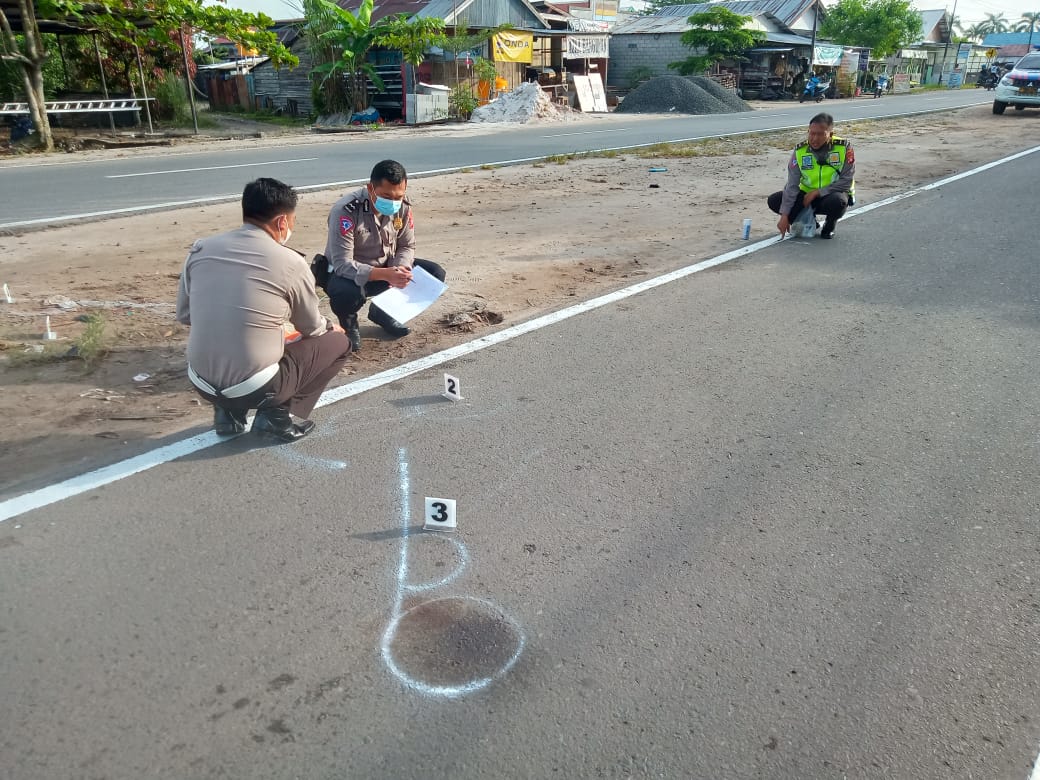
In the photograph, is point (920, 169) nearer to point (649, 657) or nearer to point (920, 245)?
point (920, 245)

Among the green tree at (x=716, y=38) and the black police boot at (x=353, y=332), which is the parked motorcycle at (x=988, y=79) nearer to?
the green tree at (x=716, y=38)

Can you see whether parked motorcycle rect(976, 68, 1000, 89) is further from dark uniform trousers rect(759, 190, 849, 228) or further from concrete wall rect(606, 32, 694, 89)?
dark uniform trousers rect(759, 190, 849, 228)

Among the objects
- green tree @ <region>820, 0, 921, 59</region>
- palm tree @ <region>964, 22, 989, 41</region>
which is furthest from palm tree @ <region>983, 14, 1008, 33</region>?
green tree @ <region>820, 0, 921, 59</region>

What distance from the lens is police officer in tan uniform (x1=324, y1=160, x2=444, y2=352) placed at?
17.3ft

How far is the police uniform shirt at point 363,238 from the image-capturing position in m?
5.32

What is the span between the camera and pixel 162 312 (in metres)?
6.23

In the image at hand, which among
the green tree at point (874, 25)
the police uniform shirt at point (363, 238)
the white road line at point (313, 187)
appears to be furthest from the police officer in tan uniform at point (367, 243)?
the green tree at point (874, 25)

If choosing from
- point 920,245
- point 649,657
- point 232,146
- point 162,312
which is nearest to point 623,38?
point 232,146

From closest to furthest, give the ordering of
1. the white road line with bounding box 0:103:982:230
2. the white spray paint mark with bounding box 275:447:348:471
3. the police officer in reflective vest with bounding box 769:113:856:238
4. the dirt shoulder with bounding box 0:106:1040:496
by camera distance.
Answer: the white spray paint mark with bounding box 275:447:348:471 → the dirt shoulder with bounding box 0:106:1040:496 → the police officer in reflective vest with bounding box 769:113:856:238 → the white road line with bounding box 0:103:982:230

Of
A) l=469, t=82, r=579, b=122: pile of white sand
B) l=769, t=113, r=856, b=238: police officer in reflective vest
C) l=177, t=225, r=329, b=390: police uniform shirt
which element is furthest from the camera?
l=469, t=82, r=579, b=122: pile of white sand

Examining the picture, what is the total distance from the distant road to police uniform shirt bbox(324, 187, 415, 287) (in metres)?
6.31

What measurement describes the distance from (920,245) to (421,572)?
7698 millimetres

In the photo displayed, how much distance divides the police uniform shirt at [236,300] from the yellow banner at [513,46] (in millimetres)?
33250

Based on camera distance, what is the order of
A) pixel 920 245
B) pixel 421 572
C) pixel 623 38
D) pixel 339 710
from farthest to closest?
pixel 623 38 → pixel 920 245 → pixel 421 572 → pixel 339 710
